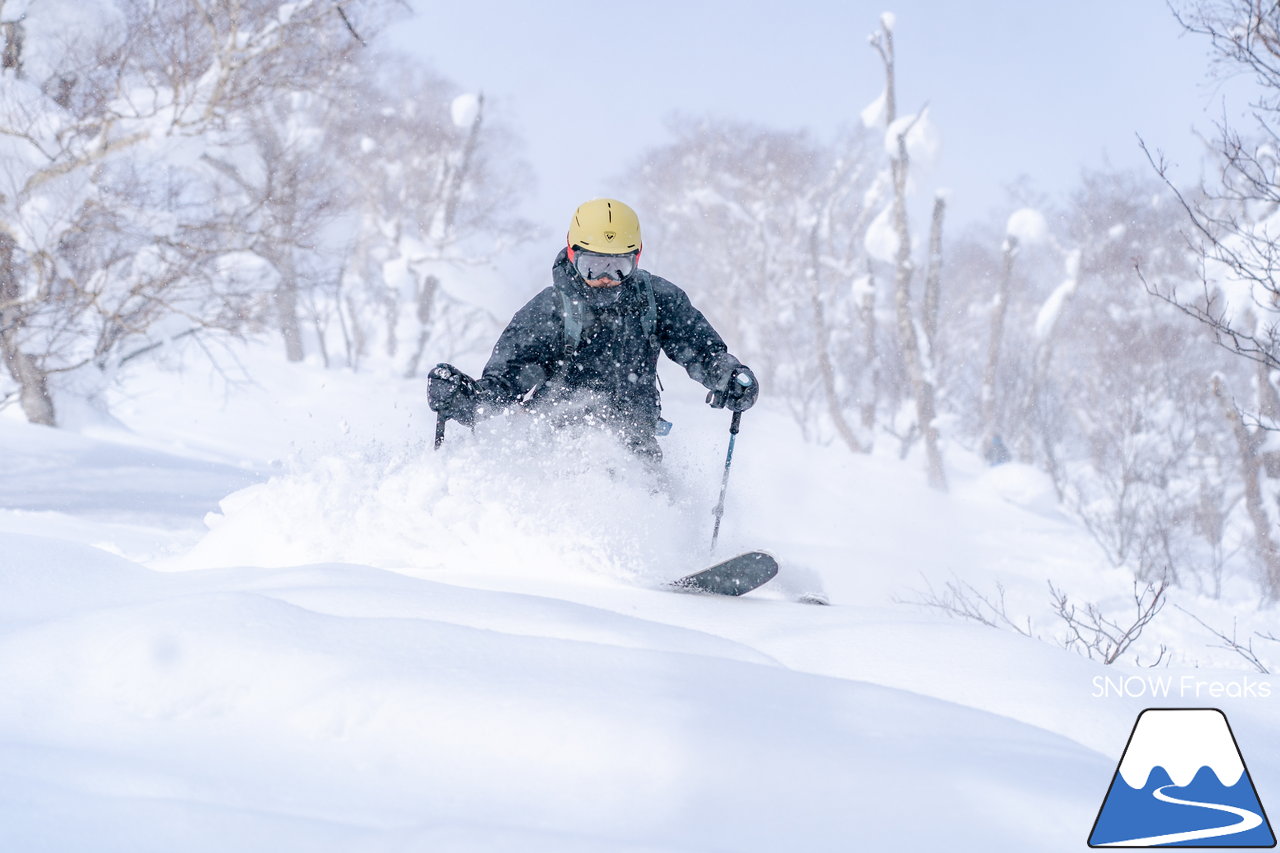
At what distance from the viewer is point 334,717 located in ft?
5.71

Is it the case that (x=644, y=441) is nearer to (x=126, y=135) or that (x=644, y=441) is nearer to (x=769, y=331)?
(x=126, y=135)

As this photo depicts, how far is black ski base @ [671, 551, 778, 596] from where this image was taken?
3.45 m

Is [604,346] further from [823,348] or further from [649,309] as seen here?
[823,348]

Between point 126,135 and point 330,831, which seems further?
point 126,135

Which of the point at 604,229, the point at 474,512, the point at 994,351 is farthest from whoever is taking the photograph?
the point at 994,351

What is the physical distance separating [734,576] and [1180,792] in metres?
1.82

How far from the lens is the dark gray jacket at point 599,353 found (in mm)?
4160

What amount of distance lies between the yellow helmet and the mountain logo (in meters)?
2.84

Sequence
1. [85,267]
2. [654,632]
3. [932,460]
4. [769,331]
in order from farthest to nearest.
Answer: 1. [769,331]
2. [932,460]
3. [85,267]
4. [654,632]

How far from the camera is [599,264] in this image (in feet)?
13.3

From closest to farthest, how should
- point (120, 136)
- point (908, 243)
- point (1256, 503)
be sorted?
point (120, 136) → point (1256, 503) → point (908, 243)

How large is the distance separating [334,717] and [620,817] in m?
0.65

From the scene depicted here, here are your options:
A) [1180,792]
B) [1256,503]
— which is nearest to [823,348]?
[1256,503]

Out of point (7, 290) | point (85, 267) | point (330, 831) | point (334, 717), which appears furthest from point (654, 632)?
point (85, 267)
